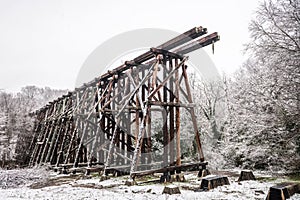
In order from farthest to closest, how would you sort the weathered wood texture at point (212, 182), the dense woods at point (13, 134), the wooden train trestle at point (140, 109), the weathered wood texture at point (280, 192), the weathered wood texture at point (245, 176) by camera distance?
the dense woods at point (13, 134) < the wooden train trestle at point (140, 109) < the weathered wood texture at point (245, 176) < the weathered wood texture at point (212, 182) < the weathered wood texture at point (280, 192)

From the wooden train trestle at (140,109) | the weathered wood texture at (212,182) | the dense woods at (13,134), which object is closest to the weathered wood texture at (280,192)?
the weathered wood texture at (212,182)

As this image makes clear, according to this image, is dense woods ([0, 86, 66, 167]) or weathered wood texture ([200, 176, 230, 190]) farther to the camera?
dense woods ([0, 86, 66, 167])

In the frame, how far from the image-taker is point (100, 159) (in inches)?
512

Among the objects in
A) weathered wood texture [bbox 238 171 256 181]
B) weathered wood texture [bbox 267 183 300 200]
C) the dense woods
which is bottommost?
weathered wood texture [bbox 238 171 256 181]

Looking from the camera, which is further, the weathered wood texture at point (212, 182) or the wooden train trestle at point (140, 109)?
the wooden train trestle at point (140, 109)

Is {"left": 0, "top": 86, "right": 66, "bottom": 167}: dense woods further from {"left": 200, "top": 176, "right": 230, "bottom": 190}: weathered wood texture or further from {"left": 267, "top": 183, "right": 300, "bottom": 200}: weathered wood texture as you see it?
{"left": 267, "top": 183, "right": 300, "bottom": 200}: weathered wood texture

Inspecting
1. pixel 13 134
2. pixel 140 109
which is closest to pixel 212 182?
pixel 140 109

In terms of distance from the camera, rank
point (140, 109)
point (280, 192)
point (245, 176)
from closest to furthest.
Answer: point (280, 192) < point (245, 176) < point (140, 109)

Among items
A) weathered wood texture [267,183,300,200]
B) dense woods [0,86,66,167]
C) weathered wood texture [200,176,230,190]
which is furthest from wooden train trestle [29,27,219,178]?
dense woods [0,86,66,167]

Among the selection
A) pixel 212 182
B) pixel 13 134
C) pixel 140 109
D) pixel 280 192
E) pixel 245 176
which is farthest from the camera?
pixel 13 134

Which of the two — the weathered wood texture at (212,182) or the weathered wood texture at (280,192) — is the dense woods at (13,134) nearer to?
the weathered wood texture at (212,182)

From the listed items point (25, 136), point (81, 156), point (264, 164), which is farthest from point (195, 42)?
point (25, 136)

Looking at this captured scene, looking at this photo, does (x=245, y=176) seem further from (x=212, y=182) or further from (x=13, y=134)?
(x=13, y=134)

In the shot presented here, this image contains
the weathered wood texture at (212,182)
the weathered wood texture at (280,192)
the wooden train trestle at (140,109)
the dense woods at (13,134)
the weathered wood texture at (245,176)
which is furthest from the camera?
the dense woods at (13,134)
